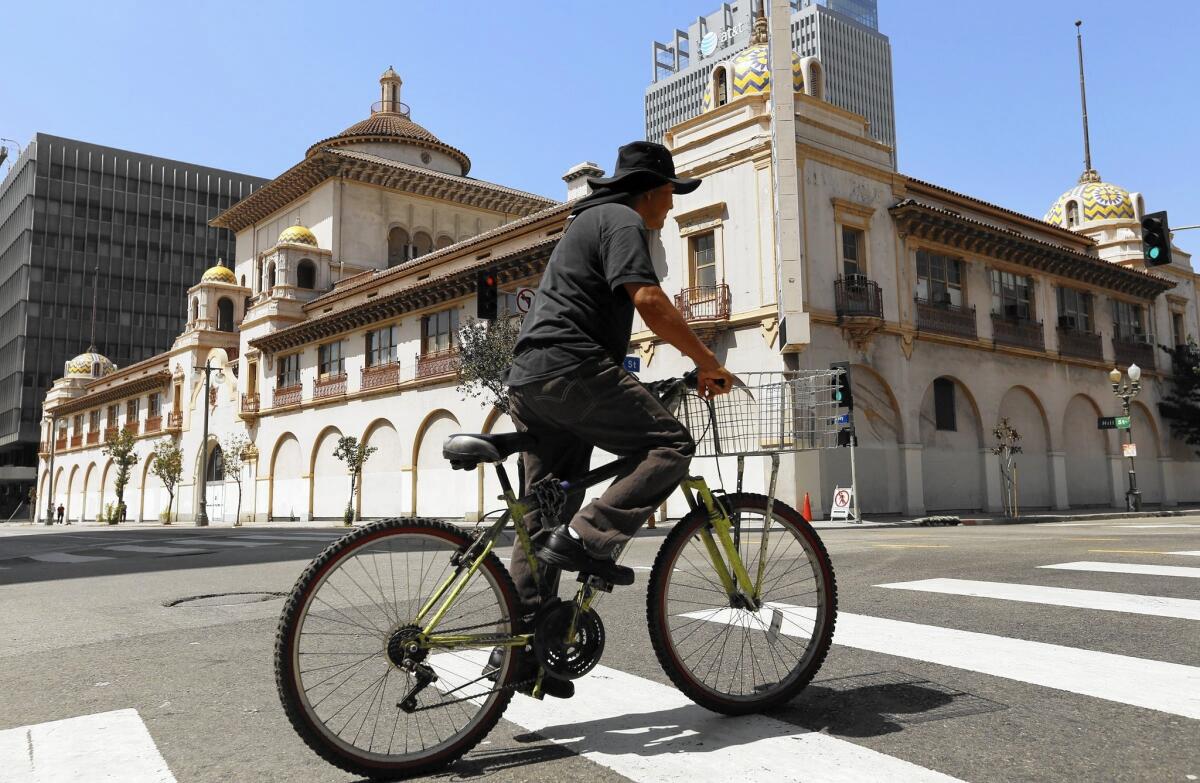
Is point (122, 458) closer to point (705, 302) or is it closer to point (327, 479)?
point (327, 479)

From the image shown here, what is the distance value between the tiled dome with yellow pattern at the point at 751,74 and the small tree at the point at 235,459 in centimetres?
3014

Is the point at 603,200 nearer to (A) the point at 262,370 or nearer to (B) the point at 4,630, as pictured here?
(B) the point at 4,630

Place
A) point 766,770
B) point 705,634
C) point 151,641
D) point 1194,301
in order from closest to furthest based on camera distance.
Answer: point 766,770 < point 705,634 < point 151,641 < point 1194,301

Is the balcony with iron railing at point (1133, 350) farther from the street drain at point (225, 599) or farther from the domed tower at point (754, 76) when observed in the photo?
the street drain at point (225, 599)

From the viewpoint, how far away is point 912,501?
2583cm

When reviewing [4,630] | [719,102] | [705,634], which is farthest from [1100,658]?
[719,102]

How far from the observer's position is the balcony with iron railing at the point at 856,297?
995 inches

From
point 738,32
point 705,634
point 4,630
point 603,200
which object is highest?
point 738,32

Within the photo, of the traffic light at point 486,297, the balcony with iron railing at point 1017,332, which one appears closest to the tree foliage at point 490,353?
the traffic light at point 486,297

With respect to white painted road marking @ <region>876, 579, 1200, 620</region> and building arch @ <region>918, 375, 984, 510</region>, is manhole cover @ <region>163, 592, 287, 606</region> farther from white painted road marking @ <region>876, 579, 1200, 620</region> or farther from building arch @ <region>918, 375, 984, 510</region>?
building arch @ <region>918, 375, 984, 510</region>

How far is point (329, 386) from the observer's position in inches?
1551

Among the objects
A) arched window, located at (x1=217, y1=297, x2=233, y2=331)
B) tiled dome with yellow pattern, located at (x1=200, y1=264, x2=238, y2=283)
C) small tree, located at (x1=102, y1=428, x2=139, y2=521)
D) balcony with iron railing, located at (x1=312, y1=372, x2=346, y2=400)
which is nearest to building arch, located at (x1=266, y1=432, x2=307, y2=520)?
balcony with iron railing, located at (x1=312, y1=372, x2=346, y2=400)

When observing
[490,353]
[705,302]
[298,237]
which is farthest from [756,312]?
[298,237]

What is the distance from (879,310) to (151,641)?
77.5 ft
